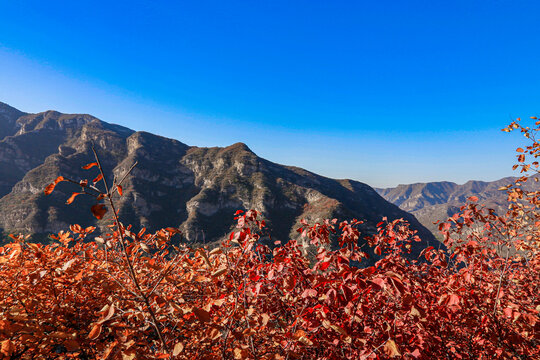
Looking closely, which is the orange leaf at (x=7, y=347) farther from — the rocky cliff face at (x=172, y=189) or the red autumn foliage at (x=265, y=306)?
the rocky cliff face at (x=172, y=189)

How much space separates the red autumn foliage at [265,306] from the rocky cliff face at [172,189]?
73.6 m

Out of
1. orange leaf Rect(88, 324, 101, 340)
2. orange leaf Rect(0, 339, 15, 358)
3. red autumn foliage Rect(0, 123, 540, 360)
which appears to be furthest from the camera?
red autumn foliage Rect(0, 123, 540, 360)

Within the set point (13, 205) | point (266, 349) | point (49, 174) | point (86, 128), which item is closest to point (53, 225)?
point (13, 205)

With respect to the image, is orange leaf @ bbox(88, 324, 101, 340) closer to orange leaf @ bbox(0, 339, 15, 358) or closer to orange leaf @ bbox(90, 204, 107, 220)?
orange leaf @ bbox(0, 339, 15, 358)

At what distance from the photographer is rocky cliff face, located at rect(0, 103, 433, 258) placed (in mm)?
96250

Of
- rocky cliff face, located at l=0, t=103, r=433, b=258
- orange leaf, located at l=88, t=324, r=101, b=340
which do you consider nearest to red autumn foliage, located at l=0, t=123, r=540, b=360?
orange leaf, located at l=88, t=324, r=101, b=340

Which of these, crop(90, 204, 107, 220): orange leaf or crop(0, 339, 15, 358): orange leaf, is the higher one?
crop(90, 204, 107, 220): orange leaf

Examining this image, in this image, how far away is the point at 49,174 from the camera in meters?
111

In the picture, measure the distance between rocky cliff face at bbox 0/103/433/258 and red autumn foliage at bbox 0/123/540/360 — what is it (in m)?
73.6

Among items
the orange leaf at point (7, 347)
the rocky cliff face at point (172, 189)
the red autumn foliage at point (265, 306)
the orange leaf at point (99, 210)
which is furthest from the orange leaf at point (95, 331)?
the rocky cliff face at point (172, 189)

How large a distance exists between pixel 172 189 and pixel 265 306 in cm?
13573

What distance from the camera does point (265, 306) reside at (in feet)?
18.4

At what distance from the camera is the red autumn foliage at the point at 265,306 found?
2.89 m

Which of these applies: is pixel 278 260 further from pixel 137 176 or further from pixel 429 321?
pixel 137 176
